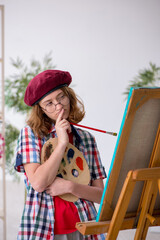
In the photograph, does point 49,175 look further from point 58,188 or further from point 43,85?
point 43,85

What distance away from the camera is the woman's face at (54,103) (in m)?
1.37

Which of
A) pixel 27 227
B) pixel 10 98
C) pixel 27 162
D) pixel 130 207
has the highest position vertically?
pixel 10 98

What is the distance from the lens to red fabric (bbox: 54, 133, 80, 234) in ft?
4.26

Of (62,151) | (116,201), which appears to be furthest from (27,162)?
(116,201)

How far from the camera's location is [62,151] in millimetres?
1299

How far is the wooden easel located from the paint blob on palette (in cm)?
25

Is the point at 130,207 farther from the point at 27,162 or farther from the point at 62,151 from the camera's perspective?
the point at 27,162

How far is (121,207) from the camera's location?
1.11 metres

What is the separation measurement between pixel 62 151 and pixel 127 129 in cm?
34

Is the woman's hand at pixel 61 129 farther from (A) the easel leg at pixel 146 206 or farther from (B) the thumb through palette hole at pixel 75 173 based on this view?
(A) the easel leg at pixel 146 206

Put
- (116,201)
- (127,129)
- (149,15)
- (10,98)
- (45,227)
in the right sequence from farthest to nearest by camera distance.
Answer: (149,15), (10,98), (45,227), (116,201), (127,129)

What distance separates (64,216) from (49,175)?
184 millimetres

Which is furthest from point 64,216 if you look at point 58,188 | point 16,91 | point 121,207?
point 16,91

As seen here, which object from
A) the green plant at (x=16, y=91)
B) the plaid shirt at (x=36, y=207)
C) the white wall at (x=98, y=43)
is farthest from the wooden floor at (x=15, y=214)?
the plaid shirt at (x=36, y=207)
